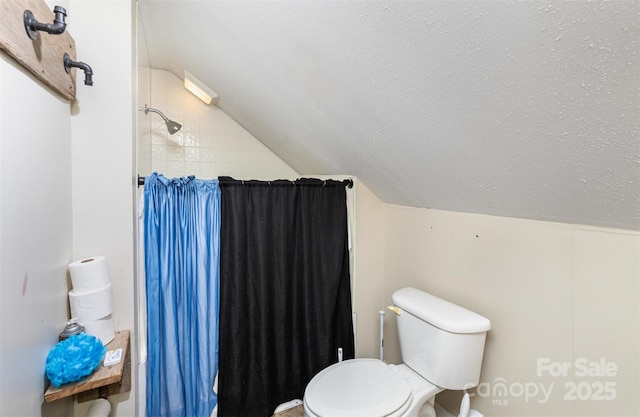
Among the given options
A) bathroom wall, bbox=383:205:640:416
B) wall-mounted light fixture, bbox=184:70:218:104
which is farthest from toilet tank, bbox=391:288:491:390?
wall-mounted light fixture, bbox=184:70:218:104

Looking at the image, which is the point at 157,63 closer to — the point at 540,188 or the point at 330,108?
the point at 330,108

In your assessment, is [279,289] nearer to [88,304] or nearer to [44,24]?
[88,304]

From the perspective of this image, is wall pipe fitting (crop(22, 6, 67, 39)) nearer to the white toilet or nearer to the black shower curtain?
the black shower curtain

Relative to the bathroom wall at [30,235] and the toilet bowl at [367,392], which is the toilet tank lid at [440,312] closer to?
the toilet bowl at [367,392]

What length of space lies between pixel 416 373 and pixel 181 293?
126 centimetres

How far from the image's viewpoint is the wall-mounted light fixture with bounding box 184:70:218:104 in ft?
6.23

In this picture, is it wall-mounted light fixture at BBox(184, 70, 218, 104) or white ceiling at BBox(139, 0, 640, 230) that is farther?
wall-mounted light fixture at BBox(184, 70, 218, 104)

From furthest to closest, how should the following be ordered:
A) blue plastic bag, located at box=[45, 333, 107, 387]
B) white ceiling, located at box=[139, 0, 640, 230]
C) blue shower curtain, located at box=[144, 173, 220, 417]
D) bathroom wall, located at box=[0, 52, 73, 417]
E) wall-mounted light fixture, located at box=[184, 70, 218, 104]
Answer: wall-mounted light fixture, located at box=[184, 70, 218, 104] < blue shower curtain, located at box=[144, 173, 220, 417] < blue plastic bag, located at box=[45, 333, 107, 387] < bathroom wall, located at box=[0, 52, 73, 417] < white ceiling, located at box=[139, 0, 640, 230]

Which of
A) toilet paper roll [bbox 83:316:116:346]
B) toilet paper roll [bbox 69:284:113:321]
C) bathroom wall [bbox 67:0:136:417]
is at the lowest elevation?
toilet paper roll [bbox 83:316:116:346]

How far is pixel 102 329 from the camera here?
1.07 meters

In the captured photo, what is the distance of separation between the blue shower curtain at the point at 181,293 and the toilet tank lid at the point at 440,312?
1031 mm

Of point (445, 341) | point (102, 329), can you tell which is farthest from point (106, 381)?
point (445, 341)

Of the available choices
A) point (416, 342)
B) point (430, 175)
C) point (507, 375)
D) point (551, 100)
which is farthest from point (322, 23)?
point (507, 375)

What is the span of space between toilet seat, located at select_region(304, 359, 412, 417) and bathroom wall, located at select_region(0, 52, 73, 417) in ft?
3.03
